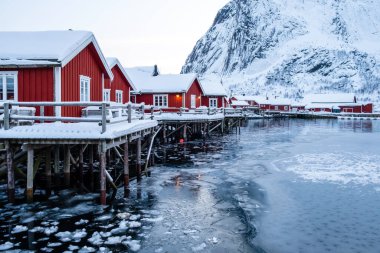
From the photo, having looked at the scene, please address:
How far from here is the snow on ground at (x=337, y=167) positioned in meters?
19.3

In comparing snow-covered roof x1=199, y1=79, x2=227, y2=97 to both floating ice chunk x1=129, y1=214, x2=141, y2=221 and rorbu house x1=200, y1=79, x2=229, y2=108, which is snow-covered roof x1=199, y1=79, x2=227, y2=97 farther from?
floating ice chunk x1=129, y1=214, x2=141, y2=221

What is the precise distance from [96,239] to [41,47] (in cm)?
1054

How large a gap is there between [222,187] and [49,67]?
8785mm

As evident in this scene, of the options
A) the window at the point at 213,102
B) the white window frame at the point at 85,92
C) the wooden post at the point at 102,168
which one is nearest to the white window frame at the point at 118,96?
the white window frame at the point at 85,92

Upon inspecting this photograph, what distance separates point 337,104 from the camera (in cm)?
12825

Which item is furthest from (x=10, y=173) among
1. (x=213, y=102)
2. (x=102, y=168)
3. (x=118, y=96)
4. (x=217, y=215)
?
(x=213, y=102)

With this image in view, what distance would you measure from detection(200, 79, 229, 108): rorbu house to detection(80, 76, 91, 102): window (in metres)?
34.3

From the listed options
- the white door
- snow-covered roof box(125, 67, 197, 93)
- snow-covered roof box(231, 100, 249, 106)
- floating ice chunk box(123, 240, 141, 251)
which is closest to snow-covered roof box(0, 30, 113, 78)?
floating ice chunk box(123, 240, 141, 251)

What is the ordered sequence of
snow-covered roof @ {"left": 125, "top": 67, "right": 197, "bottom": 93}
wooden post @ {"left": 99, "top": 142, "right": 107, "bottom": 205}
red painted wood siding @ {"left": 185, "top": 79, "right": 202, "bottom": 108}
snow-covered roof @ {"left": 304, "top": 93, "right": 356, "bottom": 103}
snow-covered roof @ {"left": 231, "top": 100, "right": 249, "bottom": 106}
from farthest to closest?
snow-covered roof @ {"left": 304, "top": 93, "right": 356, "bottom": 103}
snow-covered roof @ {"left": 231, "top": 100, "right": 249, "bottom": 106}
red painted wood siding @ {"left": 185, "top": 79, "right": 202, "bottom": 108}
snow-covered roof @ {"left": 125, "top": 67, "right": 197, "bottom": 93}
wooden post @ {"left": 99, "top": 142, "right": 107, "bottom": 205}

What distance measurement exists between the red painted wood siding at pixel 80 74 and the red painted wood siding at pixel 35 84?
587 mm

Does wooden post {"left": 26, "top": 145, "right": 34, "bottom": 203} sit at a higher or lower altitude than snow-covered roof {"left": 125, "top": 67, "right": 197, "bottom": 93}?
lower

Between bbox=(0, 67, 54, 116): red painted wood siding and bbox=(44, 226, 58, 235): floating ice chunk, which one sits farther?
bbox=(0, 67, 54, 116): red painted wood siding

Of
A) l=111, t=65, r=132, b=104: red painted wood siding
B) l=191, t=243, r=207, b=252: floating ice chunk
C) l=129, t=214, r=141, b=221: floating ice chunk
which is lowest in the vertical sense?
l=191, t=243, r=207, b=252: floating ice chunk

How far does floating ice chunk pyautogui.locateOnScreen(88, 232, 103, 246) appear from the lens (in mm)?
10242
